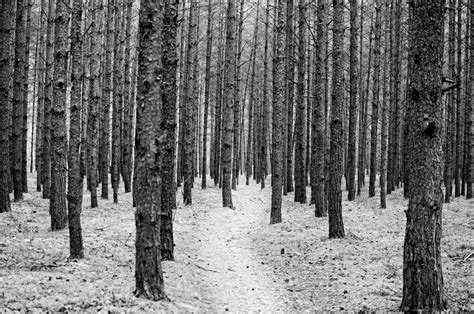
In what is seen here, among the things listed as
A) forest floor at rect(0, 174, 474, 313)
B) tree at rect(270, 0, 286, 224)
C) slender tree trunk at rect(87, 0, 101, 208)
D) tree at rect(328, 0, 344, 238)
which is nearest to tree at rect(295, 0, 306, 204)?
forest floor at rect(0, 174, 474, 313)

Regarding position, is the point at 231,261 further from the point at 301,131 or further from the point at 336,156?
the point at 301,131

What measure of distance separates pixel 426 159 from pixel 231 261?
559 centimetres

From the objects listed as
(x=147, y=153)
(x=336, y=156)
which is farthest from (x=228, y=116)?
(x=147, y=153)

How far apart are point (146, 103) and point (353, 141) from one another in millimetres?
14791

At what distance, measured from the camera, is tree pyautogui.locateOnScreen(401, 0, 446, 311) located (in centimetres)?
550

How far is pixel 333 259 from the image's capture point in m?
9.05

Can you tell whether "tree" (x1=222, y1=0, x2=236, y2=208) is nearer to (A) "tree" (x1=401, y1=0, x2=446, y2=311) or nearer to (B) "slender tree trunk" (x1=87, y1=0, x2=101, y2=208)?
(B) "slender tree trunk" (x1=87, y1=0, x2=101, y2=208)

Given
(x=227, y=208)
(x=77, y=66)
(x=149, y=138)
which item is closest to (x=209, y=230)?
(x=227, y=208)

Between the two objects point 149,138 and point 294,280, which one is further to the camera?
point 294,280

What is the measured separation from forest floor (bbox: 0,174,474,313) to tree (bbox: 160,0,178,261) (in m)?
0.64

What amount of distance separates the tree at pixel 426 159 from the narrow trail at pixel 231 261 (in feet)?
7.66

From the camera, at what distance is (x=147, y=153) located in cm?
593

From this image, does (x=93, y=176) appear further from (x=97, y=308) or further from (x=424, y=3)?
(x=424, y=3)

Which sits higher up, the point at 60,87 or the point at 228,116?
the point at 228,116
